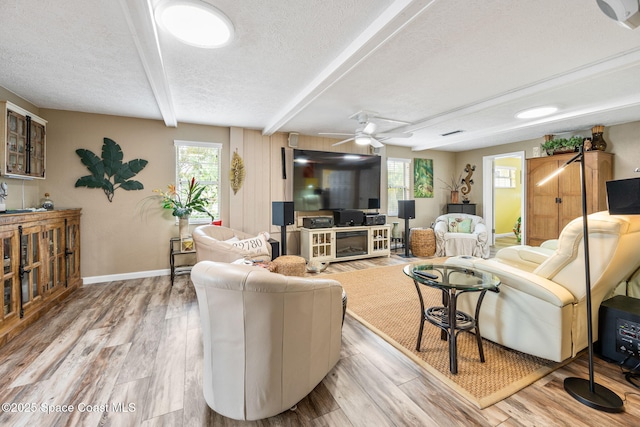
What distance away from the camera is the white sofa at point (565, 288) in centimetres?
174

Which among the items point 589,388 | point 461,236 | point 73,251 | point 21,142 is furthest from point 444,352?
point 21,142

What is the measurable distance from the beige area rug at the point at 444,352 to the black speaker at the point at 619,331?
40 cm

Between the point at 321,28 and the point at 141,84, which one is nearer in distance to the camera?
the point at 321,28

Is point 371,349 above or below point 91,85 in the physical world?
below

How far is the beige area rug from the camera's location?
169cm

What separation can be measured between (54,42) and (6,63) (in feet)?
2.63

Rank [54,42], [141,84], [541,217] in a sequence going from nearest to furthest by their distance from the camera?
[54,42]
[141,84]
[541,217]

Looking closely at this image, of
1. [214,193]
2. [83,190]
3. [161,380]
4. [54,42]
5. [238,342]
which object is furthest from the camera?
[214,193]

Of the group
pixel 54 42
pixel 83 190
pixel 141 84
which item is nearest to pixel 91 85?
pixel 141 84

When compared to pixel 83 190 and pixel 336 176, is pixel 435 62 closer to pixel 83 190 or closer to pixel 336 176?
pixel 336 176

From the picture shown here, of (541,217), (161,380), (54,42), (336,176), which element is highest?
(54,42)

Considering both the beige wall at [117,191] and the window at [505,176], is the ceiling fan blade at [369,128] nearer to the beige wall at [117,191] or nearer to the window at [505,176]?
the beige wall at [117,191]

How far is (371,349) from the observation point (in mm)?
2160

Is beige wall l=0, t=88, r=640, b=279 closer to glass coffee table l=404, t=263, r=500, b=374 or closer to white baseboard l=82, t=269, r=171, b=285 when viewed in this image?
white baseboard l=82, t=269, r=171, b=285
